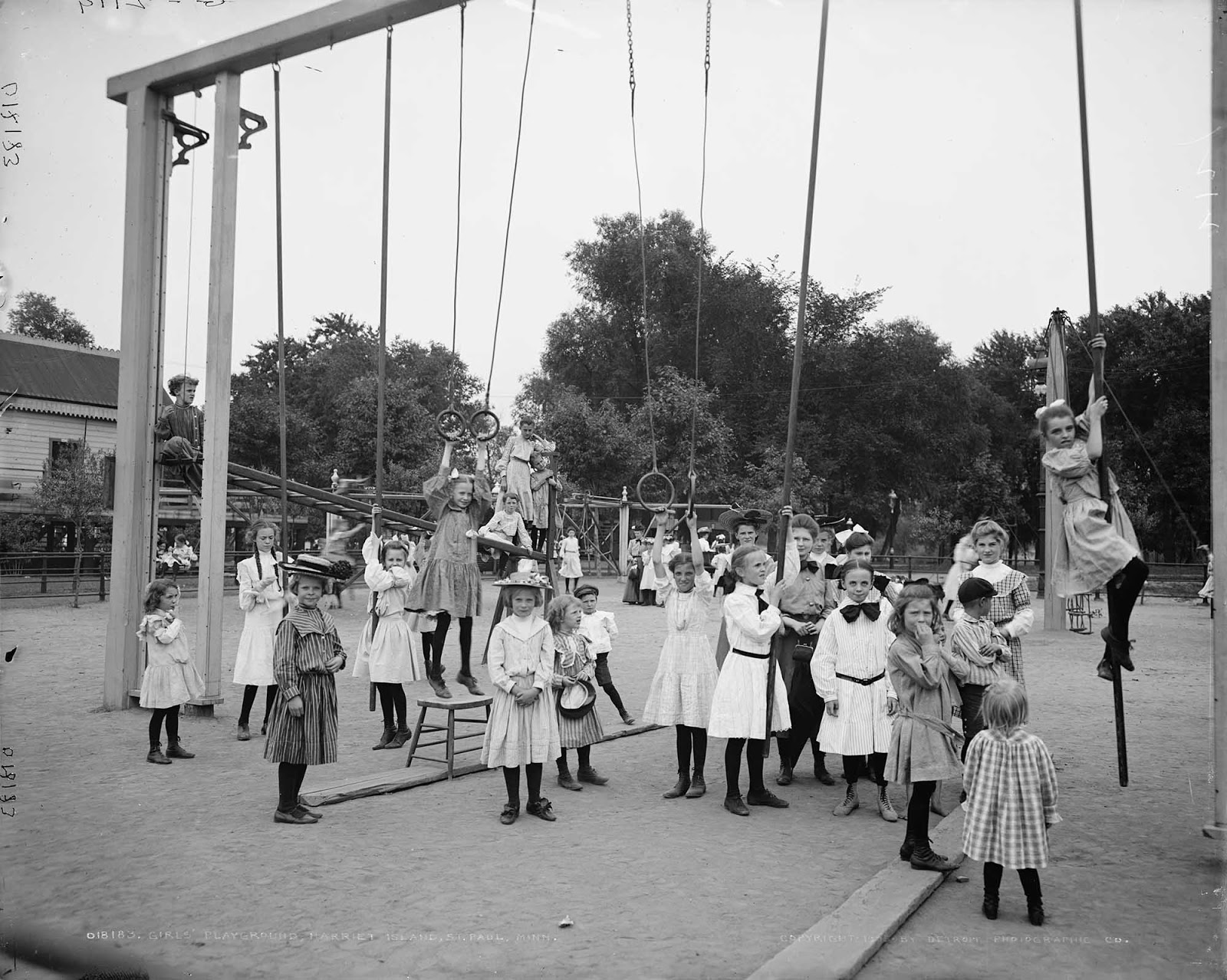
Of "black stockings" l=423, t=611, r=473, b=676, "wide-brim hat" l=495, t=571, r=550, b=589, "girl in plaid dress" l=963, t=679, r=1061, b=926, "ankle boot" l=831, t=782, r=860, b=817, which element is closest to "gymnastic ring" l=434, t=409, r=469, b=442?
"black stockings" l=423, t=611, r=473, b=676

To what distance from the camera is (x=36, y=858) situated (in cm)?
511

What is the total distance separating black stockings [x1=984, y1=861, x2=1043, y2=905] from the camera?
14.8ft

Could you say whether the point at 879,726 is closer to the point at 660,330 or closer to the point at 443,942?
the point at 443,942

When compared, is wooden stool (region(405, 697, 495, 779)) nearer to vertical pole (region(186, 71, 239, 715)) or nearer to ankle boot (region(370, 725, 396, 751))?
ankle boot (region(370, 725, 396, 751))

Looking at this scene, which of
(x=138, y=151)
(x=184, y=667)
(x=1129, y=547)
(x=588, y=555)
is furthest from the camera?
(x=588, y=555)

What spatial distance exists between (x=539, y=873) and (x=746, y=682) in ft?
6.28

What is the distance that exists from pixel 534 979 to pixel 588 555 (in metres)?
32.1

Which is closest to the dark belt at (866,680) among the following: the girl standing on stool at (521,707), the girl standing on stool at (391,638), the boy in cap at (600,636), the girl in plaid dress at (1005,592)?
the girl in plaid dress at (1005,592)

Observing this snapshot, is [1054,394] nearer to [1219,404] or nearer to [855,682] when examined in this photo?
[855,682]

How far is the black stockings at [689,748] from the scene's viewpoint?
22.4ft

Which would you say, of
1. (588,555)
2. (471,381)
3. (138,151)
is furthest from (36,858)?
(471,381)

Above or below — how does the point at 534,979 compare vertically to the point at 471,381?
below

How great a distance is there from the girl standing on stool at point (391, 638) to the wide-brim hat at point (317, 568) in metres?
1.74

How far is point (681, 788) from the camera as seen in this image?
6797 millimetres
